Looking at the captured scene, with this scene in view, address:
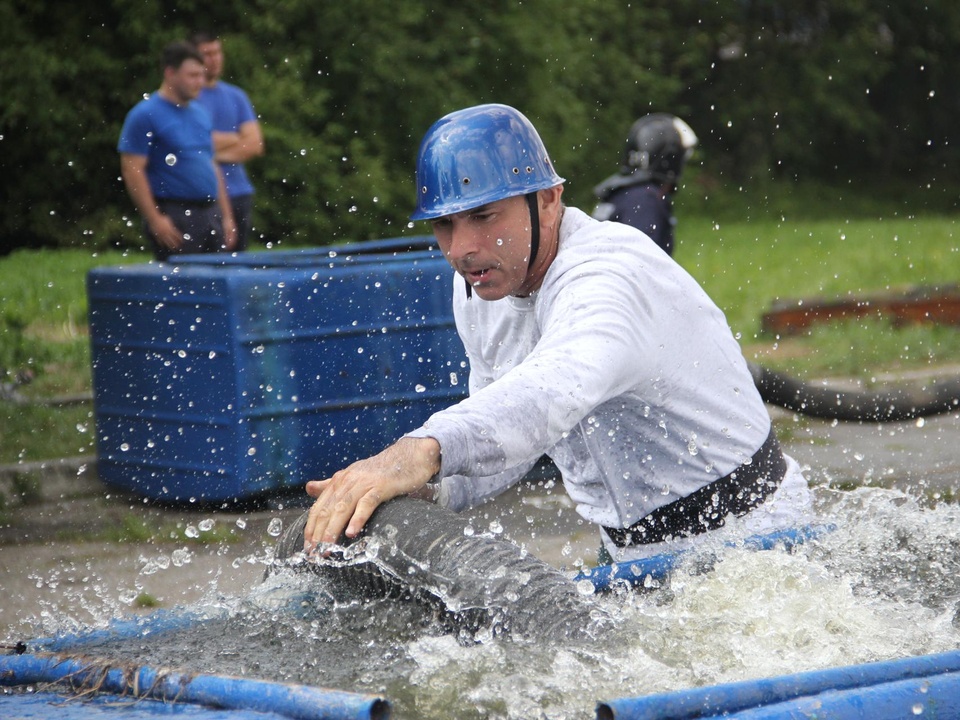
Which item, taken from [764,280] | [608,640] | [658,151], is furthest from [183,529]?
[764,280]

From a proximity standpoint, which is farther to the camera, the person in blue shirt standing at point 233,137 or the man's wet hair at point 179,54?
the person in blue shirt standing at point 233,137

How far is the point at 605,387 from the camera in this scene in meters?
2.99

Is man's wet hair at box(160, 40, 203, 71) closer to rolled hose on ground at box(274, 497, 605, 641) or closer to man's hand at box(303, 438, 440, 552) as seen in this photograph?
rolled hose on ground at box(274, 497, 605, 641)

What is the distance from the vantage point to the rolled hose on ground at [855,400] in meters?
6.91

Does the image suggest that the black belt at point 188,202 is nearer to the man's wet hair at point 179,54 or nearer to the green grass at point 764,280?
the man's wet hair at point 179,54

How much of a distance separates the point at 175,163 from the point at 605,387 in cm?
618

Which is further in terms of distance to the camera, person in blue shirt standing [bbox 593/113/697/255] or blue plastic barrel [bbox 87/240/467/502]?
person in blue shirt standing [bbox 593/113/697/255]

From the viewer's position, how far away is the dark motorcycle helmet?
7543mm

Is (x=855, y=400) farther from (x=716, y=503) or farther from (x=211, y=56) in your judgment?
(x=211, y=56)

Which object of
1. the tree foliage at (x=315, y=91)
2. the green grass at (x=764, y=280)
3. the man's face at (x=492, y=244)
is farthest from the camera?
the tree foliage at (x=315, y=91)

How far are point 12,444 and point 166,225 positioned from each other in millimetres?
1737

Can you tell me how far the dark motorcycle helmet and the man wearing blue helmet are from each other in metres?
4.00

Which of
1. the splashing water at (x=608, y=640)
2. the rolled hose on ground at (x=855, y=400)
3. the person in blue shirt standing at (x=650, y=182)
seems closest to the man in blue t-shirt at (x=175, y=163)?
the person in blue shirt standing at (x=650, y=182)

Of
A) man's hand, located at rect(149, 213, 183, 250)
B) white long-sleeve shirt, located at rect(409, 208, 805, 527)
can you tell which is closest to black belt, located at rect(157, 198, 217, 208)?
man's hand, located at rect(149, 213, 183, 250)
